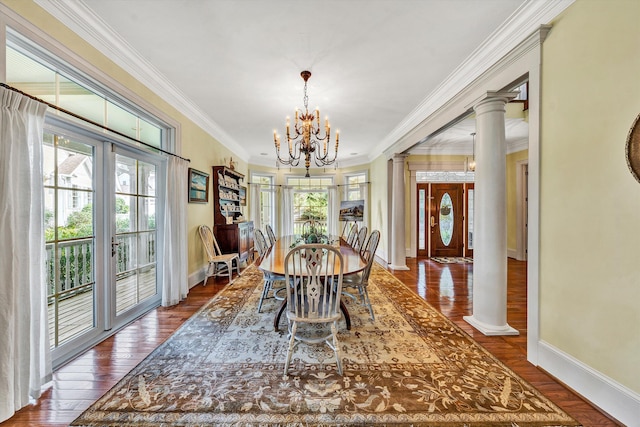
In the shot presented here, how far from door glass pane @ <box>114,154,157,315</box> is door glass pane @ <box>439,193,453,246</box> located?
20.8 feet

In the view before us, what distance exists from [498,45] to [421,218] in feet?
15.7

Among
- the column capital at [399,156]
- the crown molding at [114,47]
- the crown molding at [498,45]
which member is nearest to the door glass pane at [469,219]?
the column capital at [399,156]

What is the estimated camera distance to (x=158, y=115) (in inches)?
120

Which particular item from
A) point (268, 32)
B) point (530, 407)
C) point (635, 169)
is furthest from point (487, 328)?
point (268, 32)

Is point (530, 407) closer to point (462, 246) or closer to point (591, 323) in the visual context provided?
point (591, 323)

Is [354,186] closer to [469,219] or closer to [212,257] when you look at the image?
[469,219]

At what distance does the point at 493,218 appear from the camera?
2514 millimetres

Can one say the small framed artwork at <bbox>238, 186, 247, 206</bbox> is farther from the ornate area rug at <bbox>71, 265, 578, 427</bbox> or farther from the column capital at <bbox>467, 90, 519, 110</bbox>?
the column capital at <bbox>467, 90, 519, 110</bbox>

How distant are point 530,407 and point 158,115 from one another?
4355 millimetres

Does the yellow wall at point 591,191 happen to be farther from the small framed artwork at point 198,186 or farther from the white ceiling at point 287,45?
the small framed artwork at point 198,186

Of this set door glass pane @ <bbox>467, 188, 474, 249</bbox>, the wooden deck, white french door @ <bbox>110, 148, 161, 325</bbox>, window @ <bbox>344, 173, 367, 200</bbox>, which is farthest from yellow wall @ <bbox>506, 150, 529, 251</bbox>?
the wooden deck

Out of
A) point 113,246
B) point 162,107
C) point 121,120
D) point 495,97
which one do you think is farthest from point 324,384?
point 162,107

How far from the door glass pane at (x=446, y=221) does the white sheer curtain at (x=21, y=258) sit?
7041 mm

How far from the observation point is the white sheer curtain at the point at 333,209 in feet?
25.3
